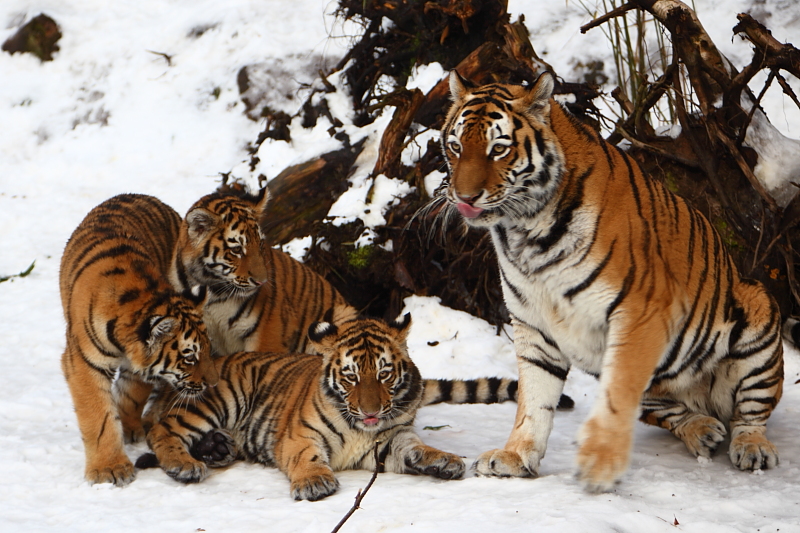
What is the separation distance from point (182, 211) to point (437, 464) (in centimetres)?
481

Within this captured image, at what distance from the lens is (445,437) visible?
13.0 feet

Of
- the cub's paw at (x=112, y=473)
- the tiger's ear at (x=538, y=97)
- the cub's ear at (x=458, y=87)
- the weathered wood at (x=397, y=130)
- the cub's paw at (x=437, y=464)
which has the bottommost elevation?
the cub's paw at (x=112, y=473)

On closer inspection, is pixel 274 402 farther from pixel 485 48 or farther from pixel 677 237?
pixel 485 48

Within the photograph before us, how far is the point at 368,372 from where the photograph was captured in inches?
132

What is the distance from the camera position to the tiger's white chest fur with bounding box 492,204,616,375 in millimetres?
2959

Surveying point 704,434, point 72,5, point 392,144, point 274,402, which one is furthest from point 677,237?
point 72,5

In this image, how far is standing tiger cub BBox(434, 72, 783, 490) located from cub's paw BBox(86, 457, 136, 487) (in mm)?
1490

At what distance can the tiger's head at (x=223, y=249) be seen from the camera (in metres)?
4.21

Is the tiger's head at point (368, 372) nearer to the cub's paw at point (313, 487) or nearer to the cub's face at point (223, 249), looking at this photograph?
the cub's paw at point (313, 487)

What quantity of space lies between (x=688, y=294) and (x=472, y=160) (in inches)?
41.5

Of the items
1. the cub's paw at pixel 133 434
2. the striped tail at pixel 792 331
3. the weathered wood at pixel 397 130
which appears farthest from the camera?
the weathered wood at pixel 397 130

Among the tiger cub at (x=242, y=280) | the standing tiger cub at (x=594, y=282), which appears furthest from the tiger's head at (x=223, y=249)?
the standing tiger cub at (x=594, y=282)

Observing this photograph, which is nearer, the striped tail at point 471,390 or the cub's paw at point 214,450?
the cub's paw at point 214,450

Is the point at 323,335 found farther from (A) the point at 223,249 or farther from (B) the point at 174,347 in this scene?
(A) the point at 223,249
